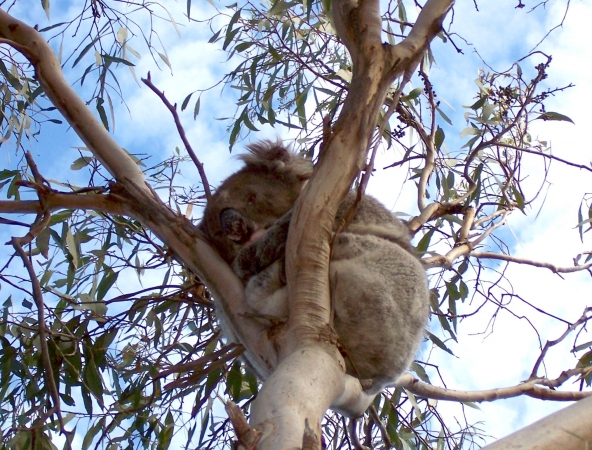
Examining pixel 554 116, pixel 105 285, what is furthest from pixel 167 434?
pixel 554 116

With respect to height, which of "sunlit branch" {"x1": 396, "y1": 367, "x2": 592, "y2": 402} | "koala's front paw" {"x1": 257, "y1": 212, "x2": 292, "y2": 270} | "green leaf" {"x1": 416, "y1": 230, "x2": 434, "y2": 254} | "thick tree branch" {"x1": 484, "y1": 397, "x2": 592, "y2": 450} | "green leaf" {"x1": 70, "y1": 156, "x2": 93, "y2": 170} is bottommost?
"thick tree branch" {"x1": 484, "y1": 397, "x2": 592, "y2": 450}

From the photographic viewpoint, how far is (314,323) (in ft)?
4.93

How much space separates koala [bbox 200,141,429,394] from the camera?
206 centimetres

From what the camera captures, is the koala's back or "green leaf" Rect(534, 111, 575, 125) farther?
"green leaf" Rect(534, 111, 575, 125)

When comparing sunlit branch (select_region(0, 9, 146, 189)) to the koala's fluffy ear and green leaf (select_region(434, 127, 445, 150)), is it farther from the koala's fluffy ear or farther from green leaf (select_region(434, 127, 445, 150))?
green leaf (select_region(434, 127, 445, 150))

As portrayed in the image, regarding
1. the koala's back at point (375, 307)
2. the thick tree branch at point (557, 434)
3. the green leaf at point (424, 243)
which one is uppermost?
the green leaf at point (424, 243)

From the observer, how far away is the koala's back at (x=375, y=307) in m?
2.06

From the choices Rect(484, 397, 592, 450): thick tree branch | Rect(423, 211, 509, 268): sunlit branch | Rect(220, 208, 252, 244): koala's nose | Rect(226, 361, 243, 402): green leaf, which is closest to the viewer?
Rect(484, 397, 592, 450): thick tree branch

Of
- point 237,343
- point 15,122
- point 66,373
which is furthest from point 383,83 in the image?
point 15,122

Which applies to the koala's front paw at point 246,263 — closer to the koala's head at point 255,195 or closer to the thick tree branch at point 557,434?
the koala's head at point 255,195

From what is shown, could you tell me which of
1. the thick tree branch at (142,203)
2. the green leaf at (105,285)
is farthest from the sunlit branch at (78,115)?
the green leaf at (105,285)

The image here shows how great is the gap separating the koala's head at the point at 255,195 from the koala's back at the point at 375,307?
466 millimetres

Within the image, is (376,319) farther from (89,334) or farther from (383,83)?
(89,334)

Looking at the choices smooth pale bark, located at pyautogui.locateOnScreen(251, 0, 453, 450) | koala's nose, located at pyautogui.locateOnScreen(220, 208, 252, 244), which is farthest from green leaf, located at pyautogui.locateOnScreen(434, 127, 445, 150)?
koala's nose, located at pyautogui.locateOnScreen(220, 208, 252, 244)
